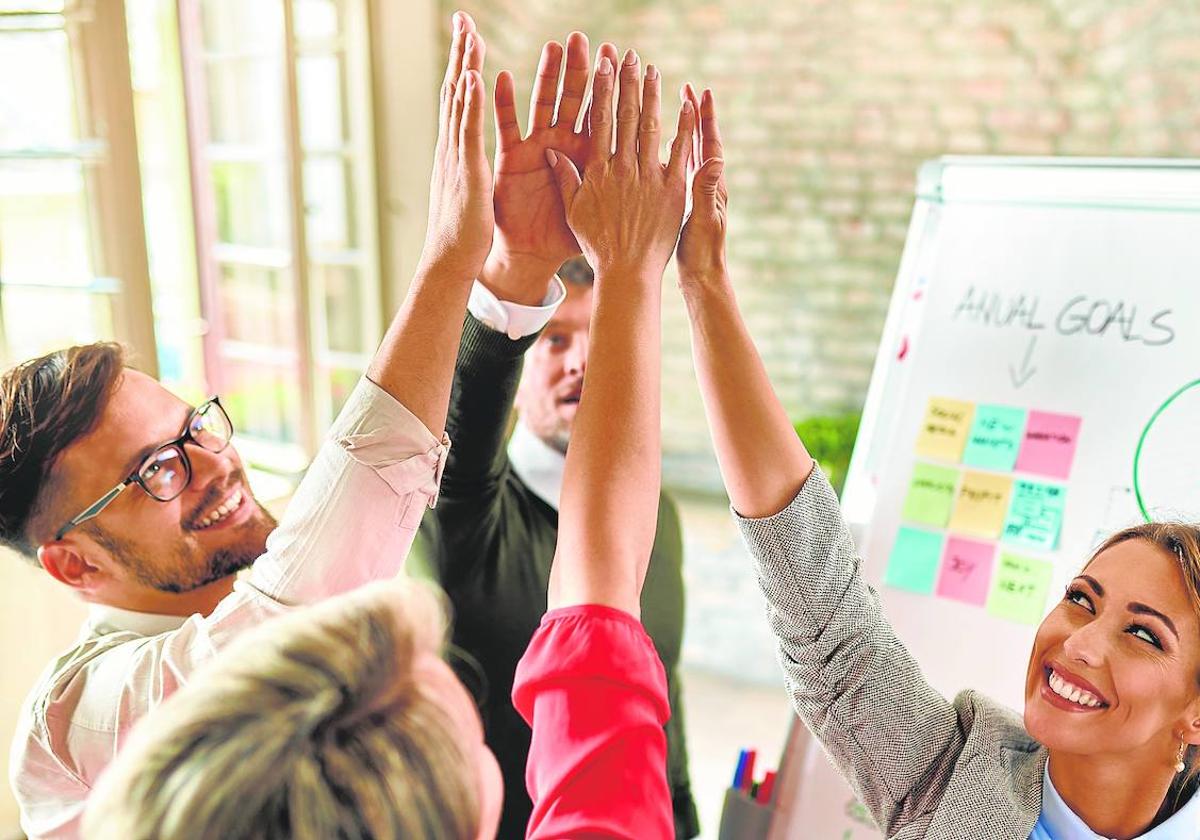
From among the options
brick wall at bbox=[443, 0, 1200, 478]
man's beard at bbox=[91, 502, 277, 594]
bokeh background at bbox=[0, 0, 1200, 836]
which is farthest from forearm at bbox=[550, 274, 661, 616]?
brick wall at bbox=[443, 0, 1200, 478]

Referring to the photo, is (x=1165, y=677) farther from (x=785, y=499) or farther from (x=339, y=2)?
(x=339, y=2)

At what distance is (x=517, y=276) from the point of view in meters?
0.99

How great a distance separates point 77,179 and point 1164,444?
7.29 ft

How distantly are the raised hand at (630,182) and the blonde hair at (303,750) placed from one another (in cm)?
41

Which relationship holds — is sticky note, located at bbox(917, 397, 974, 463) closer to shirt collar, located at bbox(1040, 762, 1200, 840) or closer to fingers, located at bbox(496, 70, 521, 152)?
shirt collar, located at bbox(1040, 762, 1200, 840)

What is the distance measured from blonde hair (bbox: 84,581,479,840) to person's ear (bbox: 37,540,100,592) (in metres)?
0.48

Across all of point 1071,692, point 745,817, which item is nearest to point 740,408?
point 1071,692

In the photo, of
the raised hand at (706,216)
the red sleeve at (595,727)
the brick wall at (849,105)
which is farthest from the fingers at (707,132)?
the brick wall at (849,105)

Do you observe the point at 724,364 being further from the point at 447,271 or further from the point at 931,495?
the point at 931,495

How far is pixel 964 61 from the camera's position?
3.14 meters

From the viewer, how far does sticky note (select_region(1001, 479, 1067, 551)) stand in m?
1.32

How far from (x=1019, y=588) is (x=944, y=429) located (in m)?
0.25

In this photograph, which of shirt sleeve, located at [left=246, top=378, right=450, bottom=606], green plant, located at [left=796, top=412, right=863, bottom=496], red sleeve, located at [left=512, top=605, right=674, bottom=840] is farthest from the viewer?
green plant, located at [left=796, top=412, right=863, bottom=496]

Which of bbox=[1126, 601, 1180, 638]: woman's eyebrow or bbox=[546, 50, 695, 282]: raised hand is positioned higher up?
bbox=[546, 50, 695, 282]: raised hand
